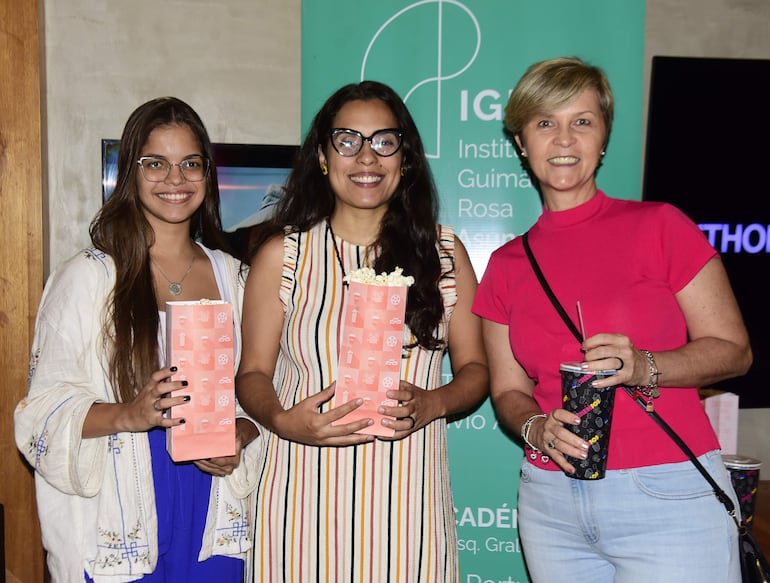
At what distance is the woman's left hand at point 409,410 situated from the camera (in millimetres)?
1862

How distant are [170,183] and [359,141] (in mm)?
563

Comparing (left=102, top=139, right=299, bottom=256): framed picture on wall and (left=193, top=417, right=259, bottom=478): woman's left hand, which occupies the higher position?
(left=102, top=139, right=299, bottom=256): framed picture on wall

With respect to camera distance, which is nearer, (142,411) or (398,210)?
(142,411)

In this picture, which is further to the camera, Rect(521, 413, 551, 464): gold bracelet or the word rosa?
the word rosa

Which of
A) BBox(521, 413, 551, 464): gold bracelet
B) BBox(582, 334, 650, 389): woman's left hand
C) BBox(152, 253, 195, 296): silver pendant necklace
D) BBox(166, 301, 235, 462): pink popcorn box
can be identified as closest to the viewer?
BBox(582, 334, 650, 389): woman's left hand

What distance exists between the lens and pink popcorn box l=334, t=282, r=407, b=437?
1826mm

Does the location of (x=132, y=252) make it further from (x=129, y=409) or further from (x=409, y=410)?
(x=409, y=410)

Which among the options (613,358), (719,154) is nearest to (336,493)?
(613,358)

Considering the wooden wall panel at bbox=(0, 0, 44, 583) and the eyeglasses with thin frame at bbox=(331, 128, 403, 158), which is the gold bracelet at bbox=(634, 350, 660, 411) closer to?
the eyeglasses with thin frame at bbox=(331, 128, 403, 158)

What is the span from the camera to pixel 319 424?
73.8 inches

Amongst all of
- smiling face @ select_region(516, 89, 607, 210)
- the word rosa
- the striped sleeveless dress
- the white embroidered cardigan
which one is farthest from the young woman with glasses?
the word rosa

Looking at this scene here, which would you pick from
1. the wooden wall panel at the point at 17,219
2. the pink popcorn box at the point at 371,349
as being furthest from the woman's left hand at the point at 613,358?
the wooden wall panel at the point at 17,219

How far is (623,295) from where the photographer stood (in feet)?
6.04

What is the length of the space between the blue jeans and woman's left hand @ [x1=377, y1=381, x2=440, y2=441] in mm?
360
